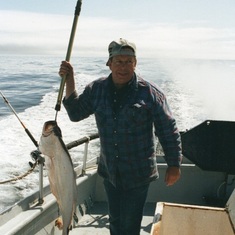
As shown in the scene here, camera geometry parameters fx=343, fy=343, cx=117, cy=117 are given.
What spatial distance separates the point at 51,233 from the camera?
10.8 ft

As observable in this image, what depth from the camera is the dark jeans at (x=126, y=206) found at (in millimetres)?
2633

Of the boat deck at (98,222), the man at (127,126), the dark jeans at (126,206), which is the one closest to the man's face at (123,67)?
the man at (127,126)

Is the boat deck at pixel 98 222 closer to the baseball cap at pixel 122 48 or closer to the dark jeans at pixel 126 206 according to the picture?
the dark jeans at pixel 126 206

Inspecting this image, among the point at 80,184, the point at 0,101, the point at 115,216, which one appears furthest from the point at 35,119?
the point at 115,216

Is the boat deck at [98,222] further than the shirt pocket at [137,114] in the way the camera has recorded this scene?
Yes

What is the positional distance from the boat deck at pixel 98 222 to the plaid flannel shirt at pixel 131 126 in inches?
63.7

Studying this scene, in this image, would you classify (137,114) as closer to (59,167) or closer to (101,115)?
(101,115)

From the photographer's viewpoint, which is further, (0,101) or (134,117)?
(0,101)

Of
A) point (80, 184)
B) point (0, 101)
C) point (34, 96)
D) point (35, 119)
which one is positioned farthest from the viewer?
point (34, 96)

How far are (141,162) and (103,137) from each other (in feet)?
1.11

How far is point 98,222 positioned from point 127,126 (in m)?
2.20

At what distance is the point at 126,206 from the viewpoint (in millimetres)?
2650

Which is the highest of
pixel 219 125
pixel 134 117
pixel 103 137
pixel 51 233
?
pixel 134 117

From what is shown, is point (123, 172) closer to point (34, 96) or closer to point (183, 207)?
point (183, 207)
